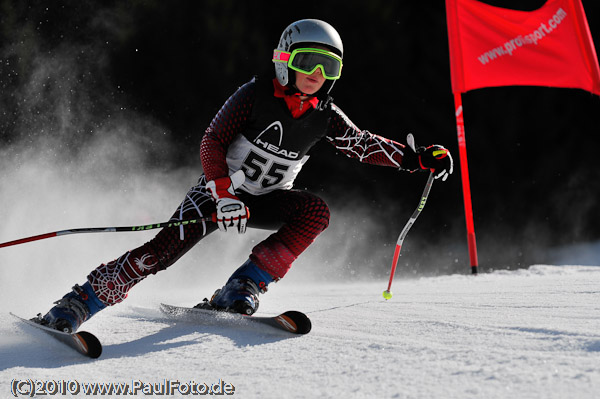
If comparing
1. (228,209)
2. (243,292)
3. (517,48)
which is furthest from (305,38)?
(517,48)

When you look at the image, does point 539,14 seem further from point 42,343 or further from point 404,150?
point 42,343

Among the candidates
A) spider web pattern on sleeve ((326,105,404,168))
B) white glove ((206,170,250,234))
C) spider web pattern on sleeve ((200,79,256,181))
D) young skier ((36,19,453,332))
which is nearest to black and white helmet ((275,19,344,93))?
young skier ((36,19,453,332))

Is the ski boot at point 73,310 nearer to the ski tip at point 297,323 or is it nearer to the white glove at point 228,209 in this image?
the white glove at point 228,209

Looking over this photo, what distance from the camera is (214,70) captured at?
20.5 feet

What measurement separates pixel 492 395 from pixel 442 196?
18.8 ft

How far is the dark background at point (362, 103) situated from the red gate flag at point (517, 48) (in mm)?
2191

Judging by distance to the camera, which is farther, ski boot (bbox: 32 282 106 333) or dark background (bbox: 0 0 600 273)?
dark background (bbox: 0 0 600 273)

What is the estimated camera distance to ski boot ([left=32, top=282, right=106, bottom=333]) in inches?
74.8

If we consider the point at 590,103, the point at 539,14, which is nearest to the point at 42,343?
the point at 539,14

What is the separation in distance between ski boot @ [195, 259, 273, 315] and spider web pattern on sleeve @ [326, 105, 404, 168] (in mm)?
686

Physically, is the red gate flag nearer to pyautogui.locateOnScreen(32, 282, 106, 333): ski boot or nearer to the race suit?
the race suit

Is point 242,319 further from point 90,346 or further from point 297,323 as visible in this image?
point 90,346

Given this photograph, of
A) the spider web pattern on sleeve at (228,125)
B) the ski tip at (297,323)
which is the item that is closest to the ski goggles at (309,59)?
the spider web pattern on sleeve at (228,125)

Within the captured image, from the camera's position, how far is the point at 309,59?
7.18 feet
